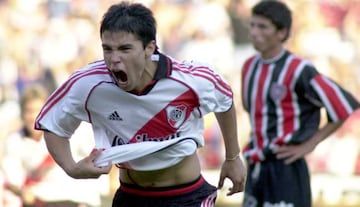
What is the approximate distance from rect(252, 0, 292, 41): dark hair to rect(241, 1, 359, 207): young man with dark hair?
0.09 m

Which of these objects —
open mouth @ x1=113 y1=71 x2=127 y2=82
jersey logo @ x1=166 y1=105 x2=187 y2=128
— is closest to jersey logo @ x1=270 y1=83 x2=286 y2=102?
jersey logo @ x1=166 y1=105 x2=187 y2=128

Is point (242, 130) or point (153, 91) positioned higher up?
point (153, 91)

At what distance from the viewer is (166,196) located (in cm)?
521

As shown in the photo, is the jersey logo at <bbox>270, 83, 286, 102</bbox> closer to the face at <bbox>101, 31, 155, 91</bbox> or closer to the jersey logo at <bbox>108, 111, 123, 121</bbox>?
the jersey logo at <bbox>108, 111, 123, 121</bbox>

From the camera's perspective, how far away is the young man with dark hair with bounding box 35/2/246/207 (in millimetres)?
4863

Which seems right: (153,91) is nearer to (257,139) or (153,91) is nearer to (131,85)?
(131,85)

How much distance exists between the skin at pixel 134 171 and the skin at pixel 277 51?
171 centimetres

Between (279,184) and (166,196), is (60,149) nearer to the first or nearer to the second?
(166,196)

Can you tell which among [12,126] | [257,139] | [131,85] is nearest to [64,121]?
[131,85]

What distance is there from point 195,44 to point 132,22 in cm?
538

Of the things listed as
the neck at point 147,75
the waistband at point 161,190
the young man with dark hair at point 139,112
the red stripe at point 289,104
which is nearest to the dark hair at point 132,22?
A: the young man with dark hair at point 139,112

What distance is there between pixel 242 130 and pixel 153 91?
518cm

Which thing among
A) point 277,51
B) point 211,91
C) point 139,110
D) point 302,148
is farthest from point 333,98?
point 139,110

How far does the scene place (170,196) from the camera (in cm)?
522
